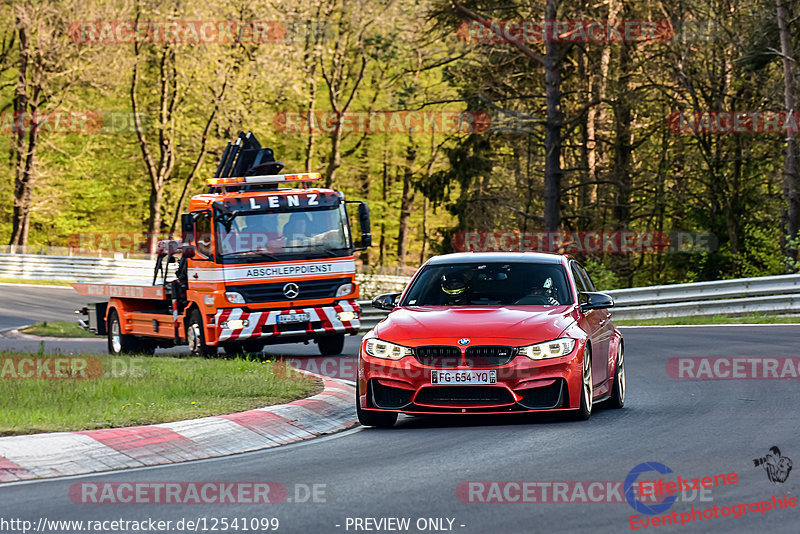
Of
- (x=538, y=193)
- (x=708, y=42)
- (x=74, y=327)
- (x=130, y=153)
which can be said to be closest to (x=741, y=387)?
(x=74, y=327)

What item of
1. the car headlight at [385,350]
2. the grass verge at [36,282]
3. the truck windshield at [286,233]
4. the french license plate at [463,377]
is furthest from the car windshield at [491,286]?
the grass verge at [36,282]

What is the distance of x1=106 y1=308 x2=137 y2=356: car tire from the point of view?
23406 millimetres

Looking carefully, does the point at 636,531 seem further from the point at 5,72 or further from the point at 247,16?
the point at 5,72

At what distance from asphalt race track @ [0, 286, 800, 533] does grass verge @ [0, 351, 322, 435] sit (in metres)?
1.45

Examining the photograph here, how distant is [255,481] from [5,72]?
186 feet

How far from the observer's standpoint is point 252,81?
56.2 meters

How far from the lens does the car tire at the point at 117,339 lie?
23.4 m

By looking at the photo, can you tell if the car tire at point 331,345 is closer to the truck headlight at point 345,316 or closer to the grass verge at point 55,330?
the truck headlight at point 345,316

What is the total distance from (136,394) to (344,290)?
843cm

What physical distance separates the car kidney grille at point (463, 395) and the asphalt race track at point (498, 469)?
0.27 metres

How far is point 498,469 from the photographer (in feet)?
26.6

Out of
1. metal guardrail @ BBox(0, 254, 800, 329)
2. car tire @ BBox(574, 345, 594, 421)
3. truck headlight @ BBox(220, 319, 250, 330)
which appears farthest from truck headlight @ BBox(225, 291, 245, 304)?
car tire @ BBox(574, 345, 594, 421)

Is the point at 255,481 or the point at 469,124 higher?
the point at 469,124

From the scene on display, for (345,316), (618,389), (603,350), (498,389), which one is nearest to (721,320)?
(345,316)
